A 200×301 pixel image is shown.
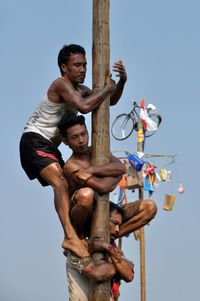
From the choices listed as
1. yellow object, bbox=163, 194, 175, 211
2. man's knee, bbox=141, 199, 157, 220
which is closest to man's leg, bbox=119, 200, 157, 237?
man's knee, bbox=141, 199, 157, 220

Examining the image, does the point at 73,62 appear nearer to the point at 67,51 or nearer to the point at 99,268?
the point at 67,51

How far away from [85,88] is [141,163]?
10.7 meters

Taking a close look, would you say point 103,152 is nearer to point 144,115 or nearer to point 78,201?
point 78,201

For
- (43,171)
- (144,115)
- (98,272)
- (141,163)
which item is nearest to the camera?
(98,272)

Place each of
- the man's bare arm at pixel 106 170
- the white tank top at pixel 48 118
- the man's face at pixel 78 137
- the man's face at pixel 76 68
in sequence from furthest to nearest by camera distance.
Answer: the white tank top at pixel 48 118
the man's face at pixel 76 68
the man's face at pixel 78 137
the man's bare arm at pixel 106 170

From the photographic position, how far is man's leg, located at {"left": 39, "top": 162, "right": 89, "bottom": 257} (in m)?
7.70

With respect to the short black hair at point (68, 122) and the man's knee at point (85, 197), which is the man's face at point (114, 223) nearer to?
the man's knee at point (85, 197)

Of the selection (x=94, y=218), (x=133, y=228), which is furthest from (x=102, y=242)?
(x=133, y=228)

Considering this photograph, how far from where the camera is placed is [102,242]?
7.54 meters

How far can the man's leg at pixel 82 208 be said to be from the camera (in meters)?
7.47

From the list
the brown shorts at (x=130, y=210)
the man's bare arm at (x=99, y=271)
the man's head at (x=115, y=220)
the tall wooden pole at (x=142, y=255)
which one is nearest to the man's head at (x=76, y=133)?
the man's head at (x=115, y=220)

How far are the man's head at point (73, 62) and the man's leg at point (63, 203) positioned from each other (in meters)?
0.96

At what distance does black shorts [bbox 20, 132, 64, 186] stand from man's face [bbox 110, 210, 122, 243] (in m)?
0.80

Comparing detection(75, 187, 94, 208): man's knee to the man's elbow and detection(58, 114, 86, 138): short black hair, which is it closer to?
detection(58, 114, 86, 138): short black hair
